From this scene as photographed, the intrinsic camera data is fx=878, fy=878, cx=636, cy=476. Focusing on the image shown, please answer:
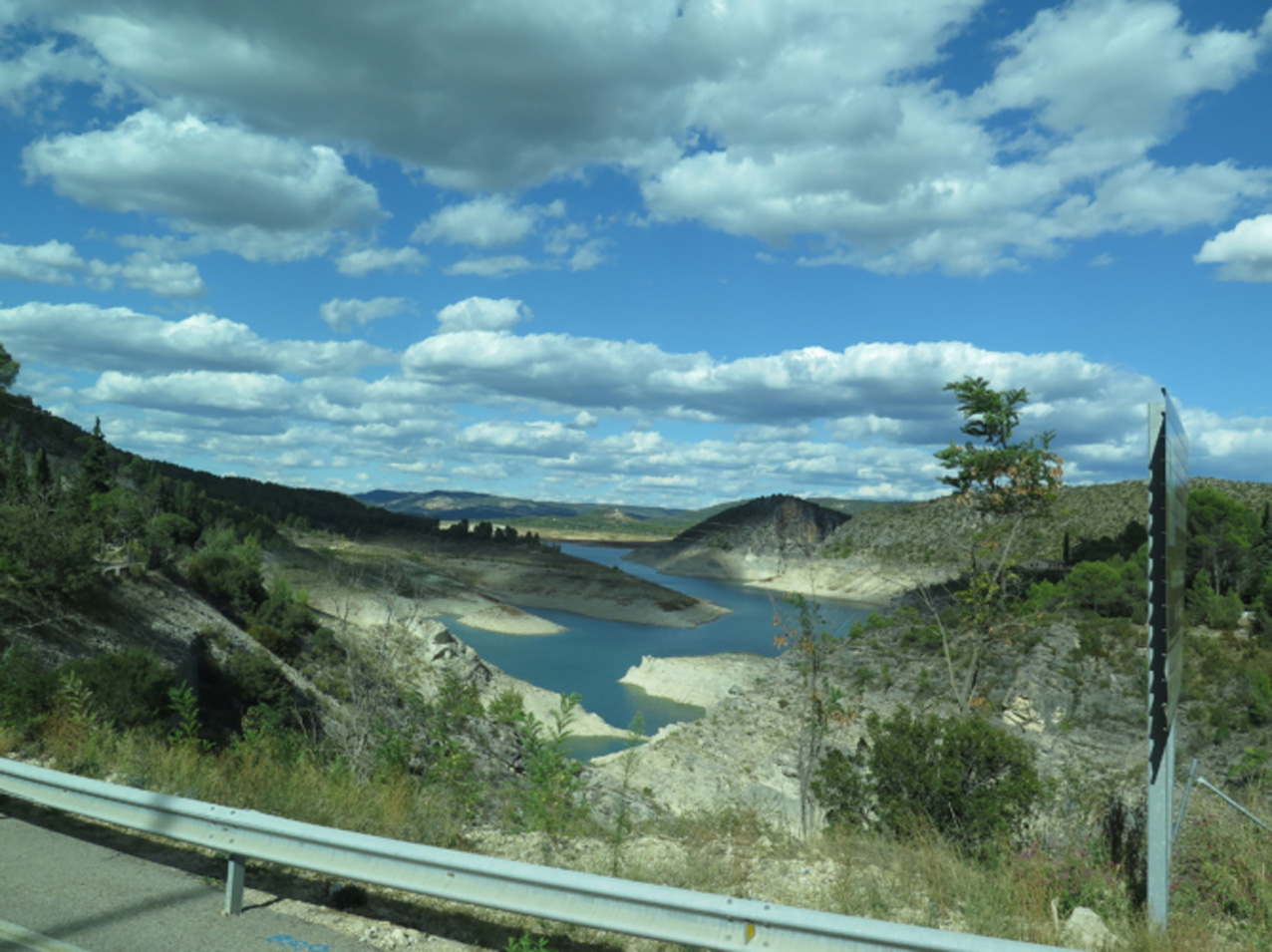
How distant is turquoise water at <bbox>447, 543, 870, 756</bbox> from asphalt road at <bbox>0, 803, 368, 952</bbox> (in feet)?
131

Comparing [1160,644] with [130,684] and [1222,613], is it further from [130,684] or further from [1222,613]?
[1222,613]

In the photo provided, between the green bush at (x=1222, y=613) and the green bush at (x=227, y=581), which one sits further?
the green bush at (x=1222, y=613)

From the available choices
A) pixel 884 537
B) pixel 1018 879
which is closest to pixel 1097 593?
pixel 1018 879

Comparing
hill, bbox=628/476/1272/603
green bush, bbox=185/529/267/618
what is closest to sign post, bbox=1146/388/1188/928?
hill, bbox=628/476/1272/603

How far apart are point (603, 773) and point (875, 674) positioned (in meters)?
16.4

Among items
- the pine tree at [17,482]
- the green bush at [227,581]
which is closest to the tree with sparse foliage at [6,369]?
the pine tree at [17,482]

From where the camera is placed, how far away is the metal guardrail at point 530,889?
3254mm

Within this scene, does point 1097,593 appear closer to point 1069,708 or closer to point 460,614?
point 1069,708

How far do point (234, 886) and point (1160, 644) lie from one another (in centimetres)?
441

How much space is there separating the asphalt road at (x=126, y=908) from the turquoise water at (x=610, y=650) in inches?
1578

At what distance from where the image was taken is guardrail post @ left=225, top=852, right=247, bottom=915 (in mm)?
4145

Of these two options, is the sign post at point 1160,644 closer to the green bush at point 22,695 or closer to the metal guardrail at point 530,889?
the metal guardrail at point 530,889

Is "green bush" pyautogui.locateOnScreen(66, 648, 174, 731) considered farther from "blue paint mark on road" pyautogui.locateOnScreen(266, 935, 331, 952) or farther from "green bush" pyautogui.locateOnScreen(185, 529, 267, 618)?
"green bush" pyautogui.locateOnScreen(185, 529, 267, 618)

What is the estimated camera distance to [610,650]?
82.8 metres
